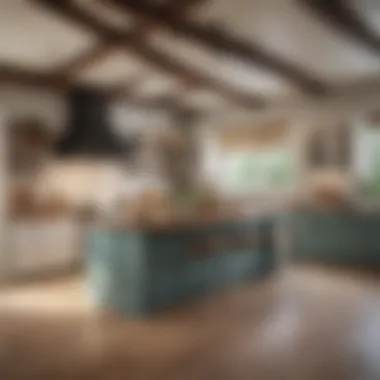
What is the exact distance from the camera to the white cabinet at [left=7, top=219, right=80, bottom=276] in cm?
605

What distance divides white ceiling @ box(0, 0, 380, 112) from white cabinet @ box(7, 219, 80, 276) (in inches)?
85.5

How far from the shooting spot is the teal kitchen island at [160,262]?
4.55m

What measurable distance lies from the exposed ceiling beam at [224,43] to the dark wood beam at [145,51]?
0.53m

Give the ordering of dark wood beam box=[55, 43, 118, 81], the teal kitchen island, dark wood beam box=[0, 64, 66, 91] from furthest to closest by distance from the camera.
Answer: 1. dark wood beam box=[0, 64, 66, 91]
2. dark wood beam box=[55, 43, 118, 81]
3. the teal kitchen island

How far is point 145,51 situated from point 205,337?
3.58 meters

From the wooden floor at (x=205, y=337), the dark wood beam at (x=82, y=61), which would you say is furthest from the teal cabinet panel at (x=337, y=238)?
the dark wood beam at (x=82, y=61)

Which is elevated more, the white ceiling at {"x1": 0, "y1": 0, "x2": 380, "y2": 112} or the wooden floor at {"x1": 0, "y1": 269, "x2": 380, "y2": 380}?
the white ceiling at {"x1": 0, "y1": 0, "x2": 380, "y2": 112}

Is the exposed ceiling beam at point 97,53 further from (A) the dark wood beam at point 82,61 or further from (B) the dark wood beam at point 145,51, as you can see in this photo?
(B) the dark wood beam at point 145,51

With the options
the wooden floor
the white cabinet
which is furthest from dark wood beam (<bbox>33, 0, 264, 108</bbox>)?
the wooden floor

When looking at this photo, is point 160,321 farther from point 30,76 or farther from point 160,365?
point 30,76

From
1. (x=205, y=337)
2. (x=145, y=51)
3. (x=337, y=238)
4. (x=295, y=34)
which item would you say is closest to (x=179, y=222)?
(x=205, y=337)

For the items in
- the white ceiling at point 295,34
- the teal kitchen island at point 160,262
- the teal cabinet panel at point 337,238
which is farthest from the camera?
the teal cabinet panel at point 337,238

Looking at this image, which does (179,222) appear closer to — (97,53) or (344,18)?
(97,53)

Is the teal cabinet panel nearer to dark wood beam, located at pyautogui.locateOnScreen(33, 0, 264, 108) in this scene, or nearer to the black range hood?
dark wood beam, located at pyautogui.locateOnScreen(33, 0, 264, 108)
